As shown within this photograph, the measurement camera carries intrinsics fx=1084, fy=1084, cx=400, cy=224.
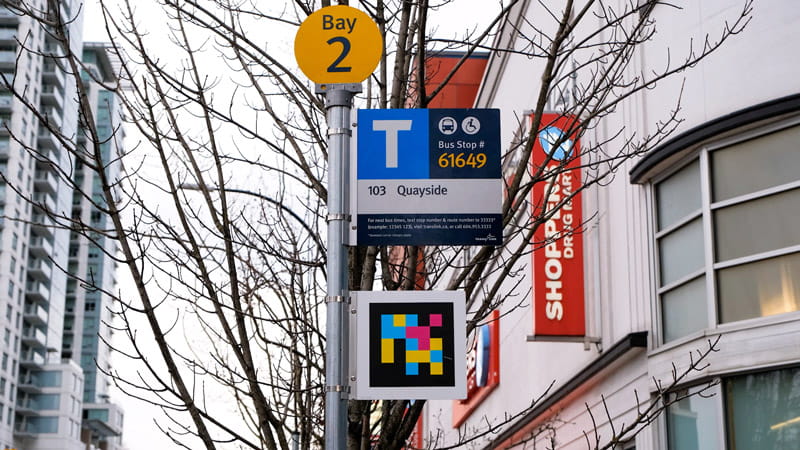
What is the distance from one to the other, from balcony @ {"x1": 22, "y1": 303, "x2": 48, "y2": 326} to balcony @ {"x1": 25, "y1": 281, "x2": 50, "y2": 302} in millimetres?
766

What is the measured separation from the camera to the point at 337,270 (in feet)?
16.5

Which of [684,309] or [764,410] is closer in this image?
[764,410]

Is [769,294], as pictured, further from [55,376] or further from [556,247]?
[55,376]

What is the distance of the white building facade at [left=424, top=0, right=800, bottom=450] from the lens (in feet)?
36.1

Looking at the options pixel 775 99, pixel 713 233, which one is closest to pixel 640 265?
pixel 713 233

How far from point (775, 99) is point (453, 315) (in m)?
7.12

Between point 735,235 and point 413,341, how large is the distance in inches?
293

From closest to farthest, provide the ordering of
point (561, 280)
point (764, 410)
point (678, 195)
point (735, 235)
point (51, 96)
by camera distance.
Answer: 1. point (764, 410)
2. point (735, 235)
3. point (678, 195)
4. point (561, 280)
5. point (51, 96)

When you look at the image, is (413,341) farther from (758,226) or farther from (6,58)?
(6,58)

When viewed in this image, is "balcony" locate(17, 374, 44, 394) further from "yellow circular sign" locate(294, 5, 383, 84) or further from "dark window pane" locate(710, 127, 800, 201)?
"yellow circular sign" locate(294, 5, 383, 84)

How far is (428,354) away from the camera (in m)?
5.09

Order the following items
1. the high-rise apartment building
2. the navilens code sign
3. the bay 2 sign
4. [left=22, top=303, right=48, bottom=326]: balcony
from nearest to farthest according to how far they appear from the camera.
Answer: the navilens code sign, the bay 2 sign, the high-rise apartment building, [left=22, top=303, right=48, bottom=326]: balcony

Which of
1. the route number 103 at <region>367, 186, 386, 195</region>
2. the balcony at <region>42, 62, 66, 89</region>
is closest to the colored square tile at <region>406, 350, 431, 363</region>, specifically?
the route number 103 at <region>367, 186, 386, 195</region>

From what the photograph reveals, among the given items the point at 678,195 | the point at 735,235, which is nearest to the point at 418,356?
the point at 735,235
